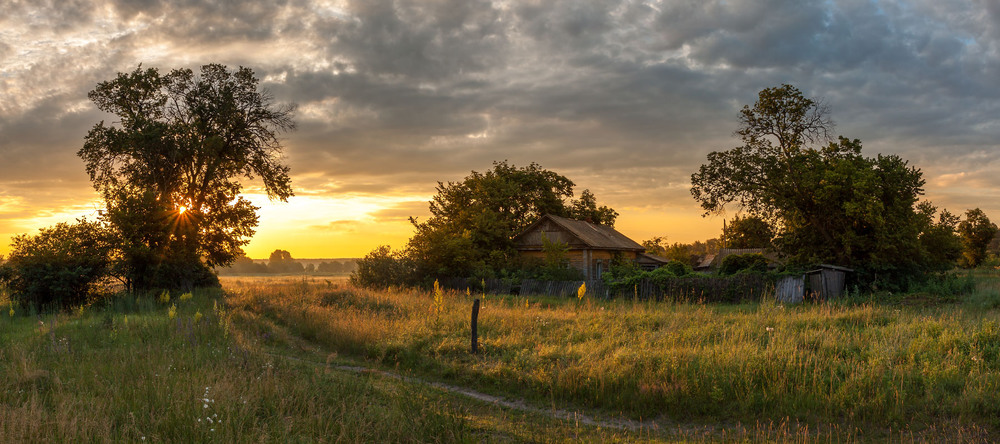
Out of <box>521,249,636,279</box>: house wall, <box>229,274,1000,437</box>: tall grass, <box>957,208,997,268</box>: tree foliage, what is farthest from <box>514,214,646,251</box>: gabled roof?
<box>957,208,997,268</box>: tree foliage

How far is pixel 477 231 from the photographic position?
38.2 metres

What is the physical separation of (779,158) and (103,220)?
Answer: 115ft

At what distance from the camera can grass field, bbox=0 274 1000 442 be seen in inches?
292

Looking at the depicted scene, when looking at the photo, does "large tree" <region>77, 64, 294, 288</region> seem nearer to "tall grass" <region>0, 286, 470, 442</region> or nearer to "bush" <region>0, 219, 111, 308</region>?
"bush" <region>0, 219, 111, 308</region>

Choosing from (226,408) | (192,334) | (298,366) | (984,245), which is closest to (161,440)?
(226,408)

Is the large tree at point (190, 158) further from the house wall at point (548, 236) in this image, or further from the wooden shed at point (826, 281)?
the wooden shed at point (826, 281)

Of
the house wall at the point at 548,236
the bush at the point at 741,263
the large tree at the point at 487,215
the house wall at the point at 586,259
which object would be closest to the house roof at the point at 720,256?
the large tree at the point at 487,215

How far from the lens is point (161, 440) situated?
6.73m

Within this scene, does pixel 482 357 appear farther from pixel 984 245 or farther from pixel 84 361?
pixel 984 245

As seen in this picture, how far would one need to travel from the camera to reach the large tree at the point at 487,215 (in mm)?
34938

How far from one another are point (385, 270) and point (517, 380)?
25.0m

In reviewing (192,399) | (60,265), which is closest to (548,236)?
(60,265)

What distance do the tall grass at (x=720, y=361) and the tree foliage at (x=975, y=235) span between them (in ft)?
219

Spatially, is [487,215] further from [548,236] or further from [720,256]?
[720,256]
